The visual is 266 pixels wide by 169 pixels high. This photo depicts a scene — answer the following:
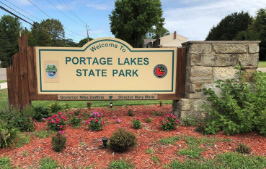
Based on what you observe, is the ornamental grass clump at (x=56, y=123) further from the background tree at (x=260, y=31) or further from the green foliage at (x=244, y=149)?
the background tree at (x=260, y=31)

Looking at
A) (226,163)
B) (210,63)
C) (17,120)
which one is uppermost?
(210,63)

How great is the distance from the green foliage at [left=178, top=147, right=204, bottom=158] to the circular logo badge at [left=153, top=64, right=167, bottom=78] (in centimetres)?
192

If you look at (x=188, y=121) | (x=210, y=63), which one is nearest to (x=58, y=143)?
(x=188, y=121)

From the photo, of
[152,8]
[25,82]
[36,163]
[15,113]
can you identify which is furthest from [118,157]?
[152,8]

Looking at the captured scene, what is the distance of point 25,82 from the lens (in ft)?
14.3

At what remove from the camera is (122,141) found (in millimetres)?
2809

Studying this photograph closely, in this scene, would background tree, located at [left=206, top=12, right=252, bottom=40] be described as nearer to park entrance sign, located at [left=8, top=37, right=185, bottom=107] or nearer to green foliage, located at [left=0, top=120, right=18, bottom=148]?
park entrance sign, located at [left=8, top=37, right=185, bottom=107]

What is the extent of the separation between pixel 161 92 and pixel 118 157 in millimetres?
2157

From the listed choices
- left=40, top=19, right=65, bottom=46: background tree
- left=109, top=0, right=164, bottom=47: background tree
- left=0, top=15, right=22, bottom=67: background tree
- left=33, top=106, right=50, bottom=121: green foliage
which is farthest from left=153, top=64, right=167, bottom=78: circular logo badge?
left=40, top=19, right=65, bottom=46: background tree

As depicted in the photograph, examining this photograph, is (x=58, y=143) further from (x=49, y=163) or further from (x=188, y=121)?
(x=188, y=121)

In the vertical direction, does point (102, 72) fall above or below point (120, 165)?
above

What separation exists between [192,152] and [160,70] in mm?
2079

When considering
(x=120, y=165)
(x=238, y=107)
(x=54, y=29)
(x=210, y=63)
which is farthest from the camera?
(x=54, y=29)

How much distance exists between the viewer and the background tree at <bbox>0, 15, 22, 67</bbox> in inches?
1687
